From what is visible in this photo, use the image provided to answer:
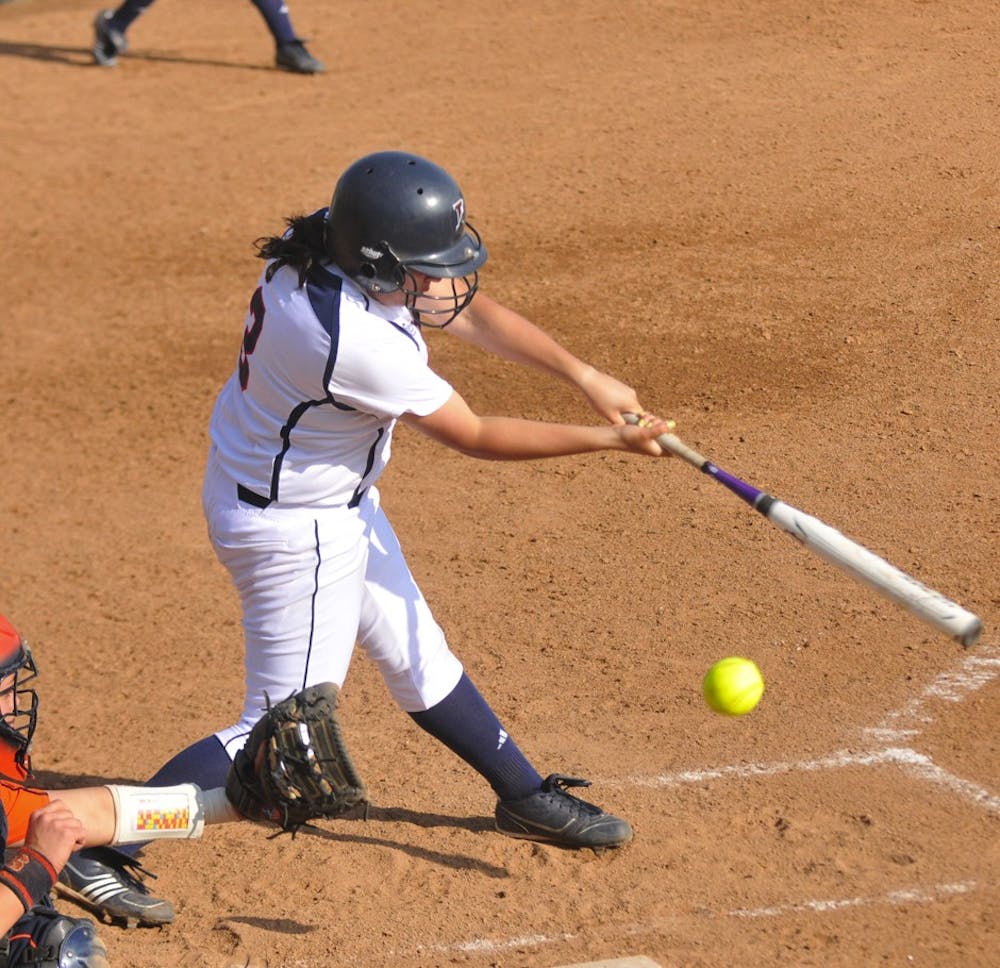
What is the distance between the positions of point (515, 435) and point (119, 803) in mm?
1444

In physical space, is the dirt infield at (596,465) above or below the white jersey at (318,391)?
below

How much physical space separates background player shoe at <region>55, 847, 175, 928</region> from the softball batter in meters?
0.30

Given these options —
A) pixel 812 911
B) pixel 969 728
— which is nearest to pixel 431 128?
pixel 969 728

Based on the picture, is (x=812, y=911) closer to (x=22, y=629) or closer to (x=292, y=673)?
(x=292, y=673)

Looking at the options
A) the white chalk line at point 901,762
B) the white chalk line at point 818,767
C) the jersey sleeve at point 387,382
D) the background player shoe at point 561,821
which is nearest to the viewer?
the jersey sleeve at point 387,382

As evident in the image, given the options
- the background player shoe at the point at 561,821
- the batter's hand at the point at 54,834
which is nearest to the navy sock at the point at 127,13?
the background player shoe at the point at 561,821

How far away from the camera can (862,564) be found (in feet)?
13.3

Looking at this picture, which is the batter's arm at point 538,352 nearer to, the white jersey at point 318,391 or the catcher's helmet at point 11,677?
the white jersey at point 318,391

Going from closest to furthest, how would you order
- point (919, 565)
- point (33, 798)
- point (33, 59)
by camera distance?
point (33, 798), point (919, 565), point (33, 59)

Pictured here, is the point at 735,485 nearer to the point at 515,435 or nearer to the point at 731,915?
the point at 515,435

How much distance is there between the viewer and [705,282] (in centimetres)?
795

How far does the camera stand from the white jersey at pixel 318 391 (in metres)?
3.76

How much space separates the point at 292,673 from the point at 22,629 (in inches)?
101

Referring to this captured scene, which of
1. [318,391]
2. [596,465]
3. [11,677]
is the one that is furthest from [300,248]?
[596,465]
